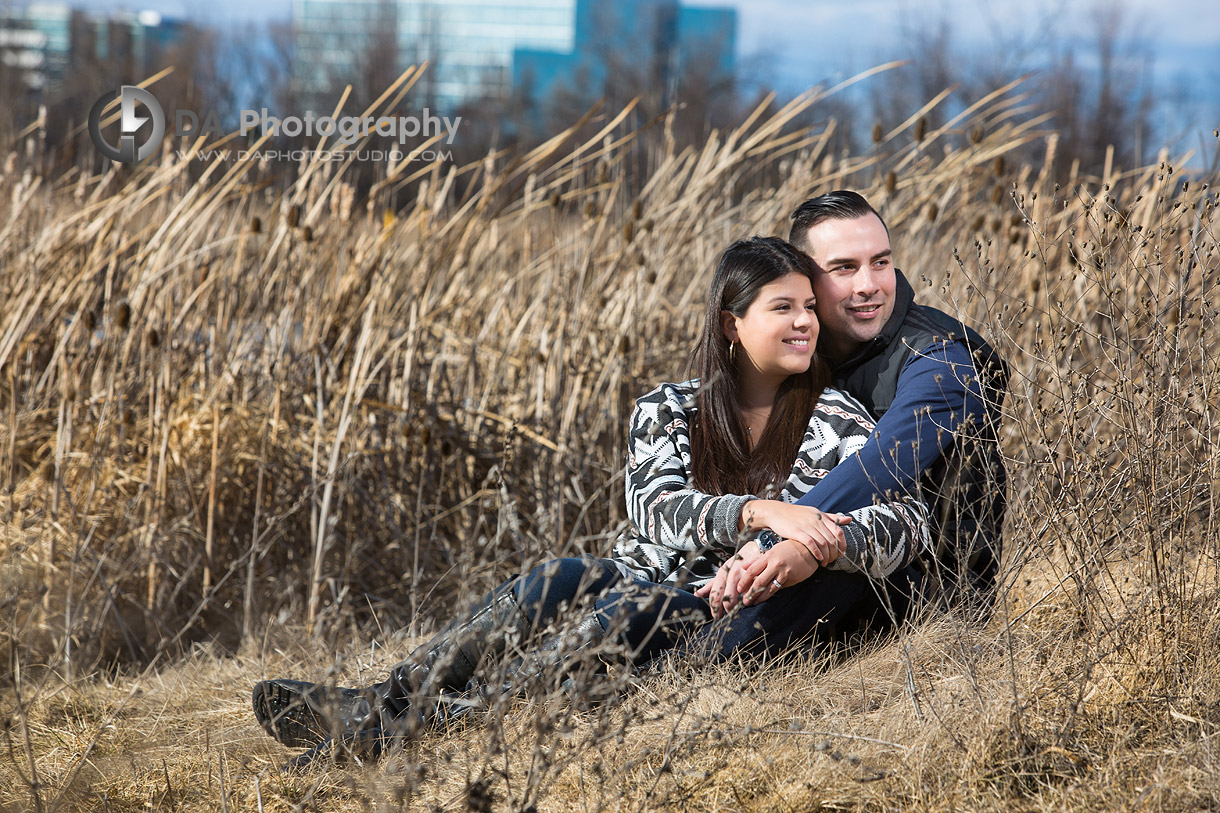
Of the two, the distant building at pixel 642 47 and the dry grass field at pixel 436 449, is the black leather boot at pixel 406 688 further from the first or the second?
the distant building at pixel 642 47

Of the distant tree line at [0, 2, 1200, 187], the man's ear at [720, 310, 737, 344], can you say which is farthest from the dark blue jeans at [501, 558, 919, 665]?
the distant tree line at [0, 2, 1200, 187]

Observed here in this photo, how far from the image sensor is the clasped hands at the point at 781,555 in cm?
206

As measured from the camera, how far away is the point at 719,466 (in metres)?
Answer: 2.41

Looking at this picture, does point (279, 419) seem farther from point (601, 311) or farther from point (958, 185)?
point (958, 185)

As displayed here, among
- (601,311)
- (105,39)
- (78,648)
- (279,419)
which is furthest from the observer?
(105,39)

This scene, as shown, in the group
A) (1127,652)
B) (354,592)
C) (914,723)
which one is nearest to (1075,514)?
(1127,652)

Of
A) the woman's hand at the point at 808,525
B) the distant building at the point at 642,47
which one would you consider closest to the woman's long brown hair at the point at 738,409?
the woman's hand at the point at 808,525

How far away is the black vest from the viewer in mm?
2197

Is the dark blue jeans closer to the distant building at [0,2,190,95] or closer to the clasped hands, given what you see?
the clasped hands

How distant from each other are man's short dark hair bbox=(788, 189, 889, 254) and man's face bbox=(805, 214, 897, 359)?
0.05 feet

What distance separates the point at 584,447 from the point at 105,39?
3342 centimetres

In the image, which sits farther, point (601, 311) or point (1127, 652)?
point (601, 311)

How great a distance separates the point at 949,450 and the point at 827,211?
2.03 feet

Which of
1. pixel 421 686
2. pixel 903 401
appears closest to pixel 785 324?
pixel 903 401
